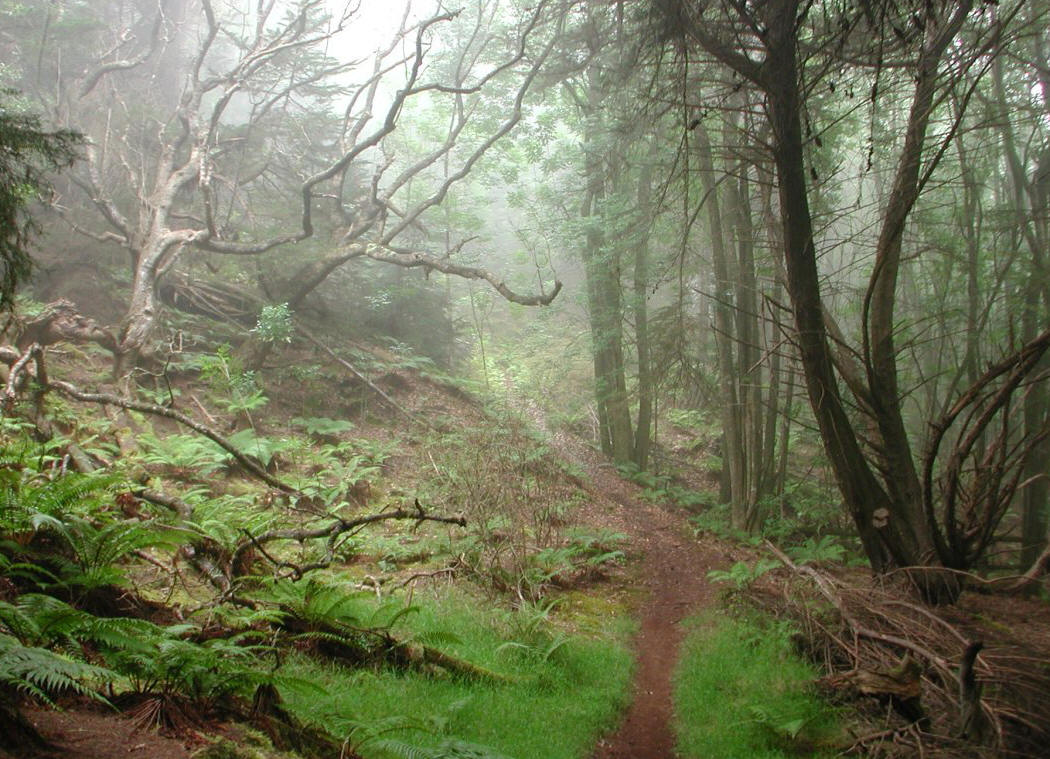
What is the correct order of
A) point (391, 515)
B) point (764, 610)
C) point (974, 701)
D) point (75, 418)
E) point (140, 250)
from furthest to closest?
point (140, 250) → point (75, 418) → point (764, 610) → point (391, 515) → point (974, 701)

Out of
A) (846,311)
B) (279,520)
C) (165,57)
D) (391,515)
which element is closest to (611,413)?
(846,311)

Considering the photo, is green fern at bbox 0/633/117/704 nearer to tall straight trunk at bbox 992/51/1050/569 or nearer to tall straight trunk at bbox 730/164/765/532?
tall straight trunk at bbox 730/164/765/532

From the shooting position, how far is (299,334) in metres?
15.0

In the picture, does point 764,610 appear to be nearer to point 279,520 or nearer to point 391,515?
point 391,515

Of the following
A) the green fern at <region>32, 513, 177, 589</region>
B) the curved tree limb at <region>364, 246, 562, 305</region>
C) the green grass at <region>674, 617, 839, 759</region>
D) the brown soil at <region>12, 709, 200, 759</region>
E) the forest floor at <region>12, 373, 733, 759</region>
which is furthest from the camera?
the curved tree limb at <region>364, 246, 562, 305</region>

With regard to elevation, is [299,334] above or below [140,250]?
below

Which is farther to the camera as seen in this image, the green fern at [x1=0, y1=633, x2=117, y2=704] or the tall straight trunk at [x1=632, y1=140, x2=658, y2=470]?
the tall straight trunk at [x1=632, y1=140, x2=658, y2=470]

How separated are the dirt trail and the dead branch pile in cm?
146

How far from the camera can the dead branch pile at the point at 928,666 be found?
3842 mm

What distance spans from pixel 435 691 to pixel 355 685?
66 cm

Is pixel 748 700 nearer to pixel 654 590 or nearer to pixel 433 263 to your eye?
pixel 654 590

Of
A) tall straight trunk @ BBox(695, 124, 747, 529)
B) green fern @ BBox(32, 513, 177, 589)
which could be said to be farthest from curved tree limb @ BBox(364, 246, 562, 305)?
green fern @ BBox(32, 513, 177, 589)

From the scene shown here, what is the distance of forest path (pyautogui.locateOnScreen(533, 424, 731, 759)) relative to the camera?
16.5 ft

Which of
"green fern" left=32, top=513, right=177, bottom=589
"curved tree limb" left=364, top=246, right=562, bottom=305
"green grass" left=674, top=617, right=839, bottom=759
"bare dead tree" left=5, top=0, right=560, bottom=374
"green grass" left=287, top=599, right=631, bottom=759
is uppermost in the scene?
"bare dead tree" left=5, top=0, right=560, bottom=374
